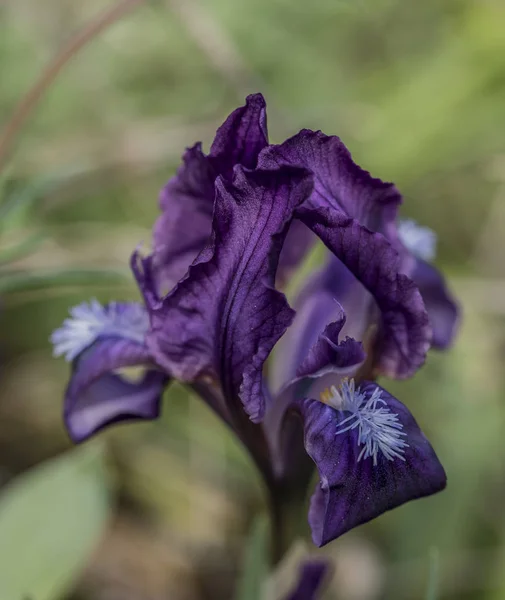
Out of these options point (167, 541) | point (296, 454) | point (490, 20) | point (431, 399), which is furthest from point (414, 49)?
point (296, 454)

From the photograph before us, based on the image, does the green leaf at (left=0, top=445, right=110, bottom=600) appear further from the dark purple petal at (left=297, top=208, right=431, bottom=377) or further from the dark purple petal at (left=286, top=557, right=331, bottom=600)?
the dark purple petal at (left=297, top=208, right=431, bottom=377)

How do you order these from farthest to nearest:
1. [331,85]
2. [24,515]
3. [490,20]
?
[331,85] → [490,20] → [24,515]

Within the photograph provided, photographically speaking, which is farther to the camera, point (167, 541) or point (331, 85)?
point (331, 85)

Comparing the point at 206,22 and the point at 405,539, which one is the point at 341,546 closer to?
the point at 405,539

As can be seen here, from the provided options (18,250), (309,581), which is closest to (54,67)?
(18,250)

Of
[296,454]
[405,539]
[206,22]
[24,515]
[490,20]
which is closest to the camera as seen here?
[296,454]

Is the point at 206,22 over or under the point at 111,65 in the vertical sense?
under
